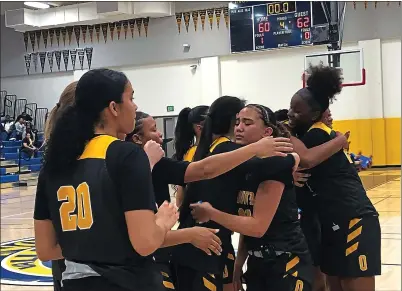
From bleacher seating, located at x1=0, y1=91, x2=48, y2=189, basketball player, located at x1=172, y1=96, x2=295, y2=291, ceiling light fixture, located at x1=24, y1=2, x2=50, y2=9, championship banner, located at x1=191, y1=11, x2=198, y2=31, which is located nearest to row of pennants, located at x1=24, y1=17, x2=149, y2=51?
ceiling light fixture, located at x1=24, y1=2, x2=50, y2=9

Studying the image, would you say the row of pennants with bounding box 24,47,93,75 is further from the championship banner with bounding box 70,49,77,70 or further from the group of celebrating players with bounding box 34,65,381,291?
the group of celebrating players with bounding box 34,65,381,291

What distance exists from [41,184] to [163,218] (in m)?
0.44

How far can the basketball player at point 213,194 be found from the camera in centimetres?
249

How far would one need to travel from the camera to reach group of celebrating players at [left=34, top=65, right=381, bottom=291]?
1.71m

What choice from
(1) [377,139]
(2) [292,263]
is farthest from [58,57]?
(2) [292,263]

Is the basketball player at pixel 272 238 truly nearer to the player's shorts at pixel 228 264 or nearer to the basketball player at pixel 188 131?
the player's shorts at pixel 228 264

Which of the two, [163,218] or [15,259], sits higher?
[163,218]

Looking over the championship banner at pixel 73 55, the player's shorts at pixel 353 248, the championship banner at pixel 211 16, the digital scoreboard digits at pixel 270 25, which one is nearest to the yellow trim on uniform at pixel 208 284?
the player's shorts at pixel 353 248

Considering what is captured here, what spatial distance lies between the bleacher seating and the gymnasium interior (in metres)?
A: 0.04

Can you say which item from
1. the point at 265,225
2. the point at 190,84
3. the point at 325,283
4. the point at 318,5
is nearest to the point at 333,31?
the point at 318,5

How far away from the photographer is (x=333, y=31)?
16.2m

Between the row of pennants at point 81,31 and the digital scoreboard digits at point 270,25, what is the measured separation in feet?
11.6

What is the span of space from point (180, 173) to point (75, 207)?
718mm

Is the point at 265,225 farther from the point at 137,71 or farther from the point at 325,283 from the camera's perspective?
the point at 137,71
